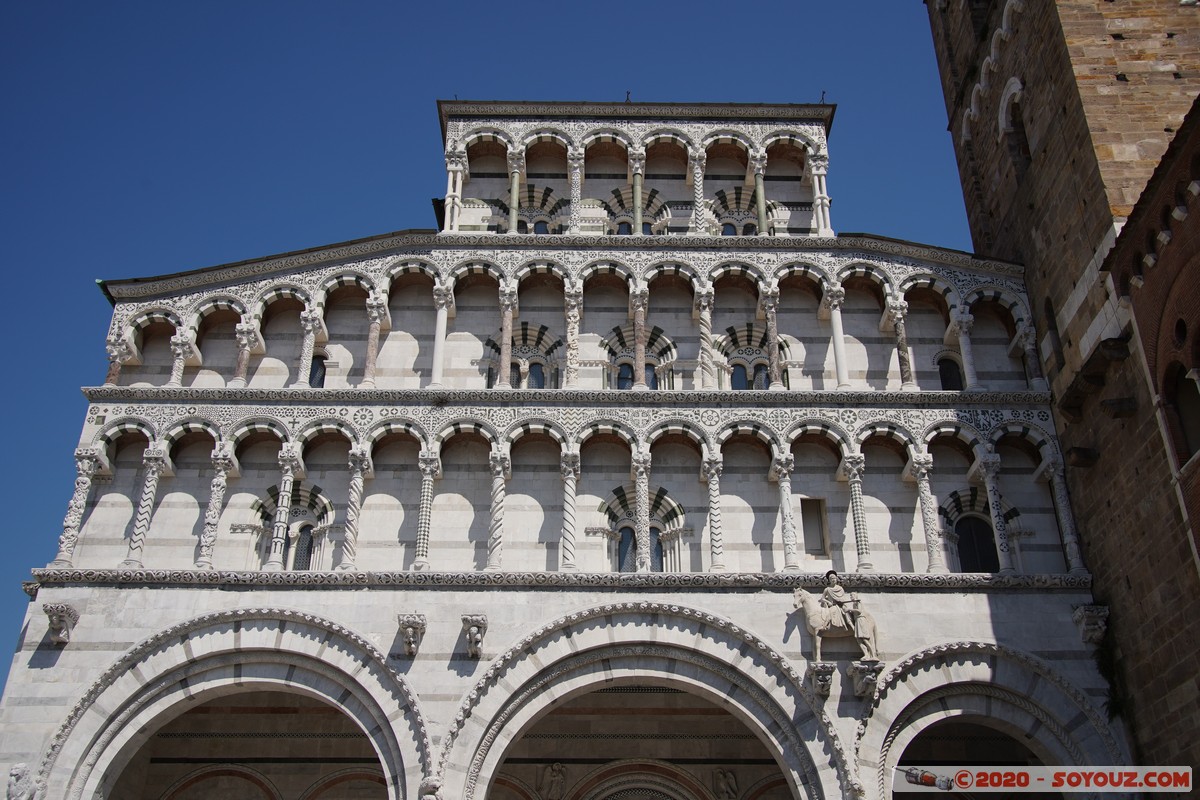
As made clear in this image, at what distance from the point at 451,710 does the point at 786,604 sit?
418 centimetres

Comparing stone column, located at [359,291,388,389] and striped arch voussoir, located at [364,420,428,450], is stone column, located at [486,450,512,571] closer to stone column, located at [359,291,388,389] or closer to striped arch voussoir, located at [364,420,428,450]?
striped arch voussoir, located at [364,420,428,450]

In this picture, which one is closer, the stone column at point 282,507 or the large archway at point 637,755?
the stone column at point 282,507

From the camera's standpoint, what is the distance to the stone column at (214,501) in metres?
13.9

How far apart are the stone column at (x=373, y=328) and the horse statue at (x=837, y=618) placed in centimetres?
662

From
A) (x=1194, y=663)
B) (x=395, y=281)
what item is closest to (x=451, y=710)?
(x=395, y=281)

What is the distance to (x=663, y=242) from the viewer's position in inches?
645

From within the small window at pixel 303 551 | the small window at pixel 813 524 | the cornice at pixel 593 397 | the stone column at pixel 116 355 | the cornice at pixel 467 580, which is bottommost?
the cornice at pixel 467 580

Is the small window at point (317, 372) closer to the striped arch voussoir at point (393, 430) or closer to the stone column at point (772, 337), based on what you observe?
the striped arch voussoir at point (393, 430)

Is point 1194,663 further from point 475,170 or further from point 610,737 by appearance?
point 475,170

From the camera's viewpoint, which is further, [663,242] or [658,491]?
[663,242]

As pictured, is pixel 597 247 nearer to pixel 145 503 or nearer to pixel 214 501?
pixel 214 501

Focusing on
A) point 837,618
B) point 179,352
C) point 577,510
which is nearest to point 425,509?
point 577,510

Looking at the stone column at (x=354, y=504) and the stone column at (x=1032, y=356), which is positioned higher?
the stone column at (x=1032, y=356)

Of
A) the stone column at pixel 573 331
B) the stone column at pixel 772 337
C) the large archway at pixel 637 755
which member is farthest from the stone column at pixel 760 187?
the large archway at pixel 637 755
